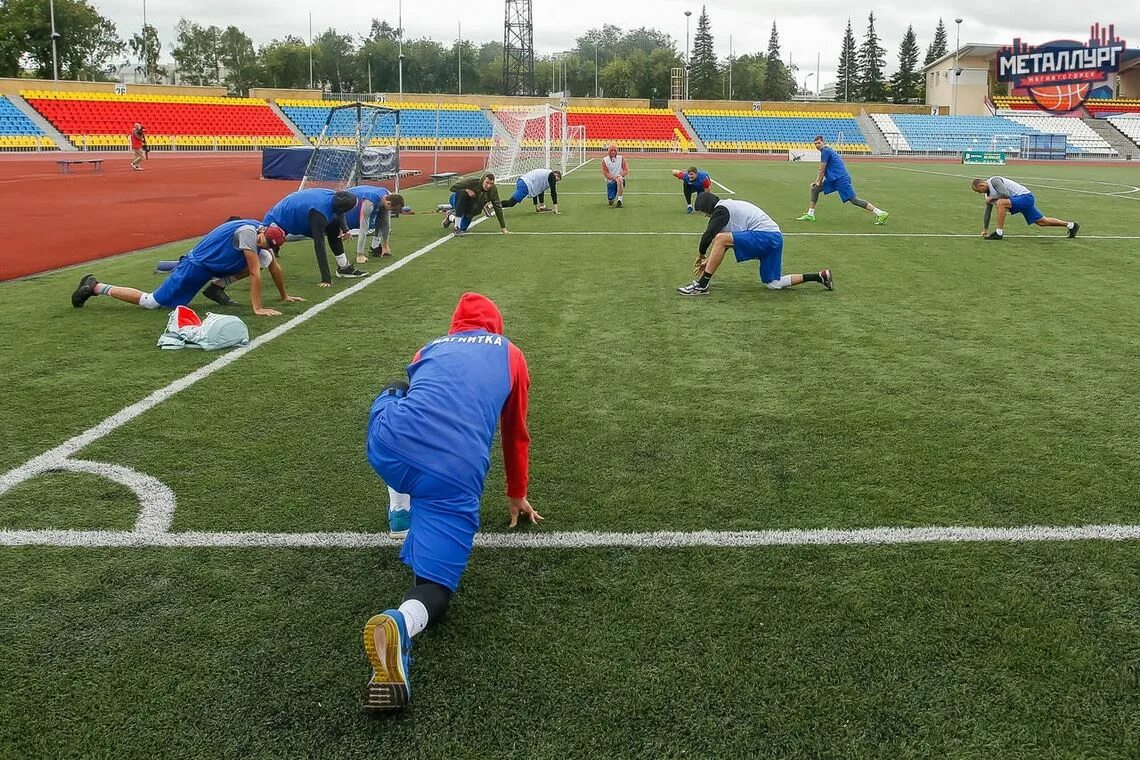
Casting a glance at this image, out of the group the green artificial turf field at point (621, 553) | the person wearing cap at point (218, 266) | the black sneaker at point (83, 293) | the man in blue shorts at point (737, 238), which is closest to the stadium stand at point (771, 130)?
the man in blue shorts at point (737, 238)

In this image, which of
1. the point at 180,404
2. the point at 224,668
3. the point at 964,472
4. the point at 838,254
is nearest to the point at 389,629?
the point at 224,668

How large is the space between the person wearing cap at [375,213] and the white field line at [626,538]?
8.61 m

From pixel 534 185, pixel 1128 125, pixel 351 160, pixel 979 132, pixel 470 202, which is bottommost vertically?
pixel 470 202

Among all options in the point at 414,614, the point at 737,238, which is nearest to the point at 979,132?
the point at 737,238

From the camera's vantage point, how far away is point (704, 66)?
349ft

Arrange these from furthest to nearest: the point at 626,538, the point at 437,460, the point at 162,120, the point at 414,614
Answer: the point at 162,120 < the point at 626,538 < the point at 437,460 < the point at 414,614

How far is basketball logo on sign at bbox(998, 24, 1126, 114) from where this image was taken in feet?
226

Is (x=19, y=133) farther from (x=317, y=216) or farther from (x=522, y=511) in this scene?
(x=522, y=511)

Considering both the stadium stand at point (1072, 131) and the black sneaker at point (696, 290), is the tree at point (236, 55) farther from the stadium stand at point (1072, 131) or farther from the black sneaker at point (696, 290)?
the black sneaker at point (696, 290)

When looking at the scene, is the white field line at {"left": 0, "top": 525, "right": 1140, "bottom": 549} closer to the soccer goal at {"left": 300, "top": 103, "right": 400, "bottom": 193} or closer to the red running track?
the red running track

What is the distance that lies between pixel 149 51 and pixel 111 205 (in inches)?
2869

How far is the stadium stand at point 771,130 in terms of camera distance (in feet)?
207

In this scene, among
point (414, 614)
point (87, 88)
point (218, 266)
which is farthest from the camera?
point (87, 88)

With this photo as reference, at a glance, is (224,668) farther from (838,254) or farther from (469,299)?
(838,254)
